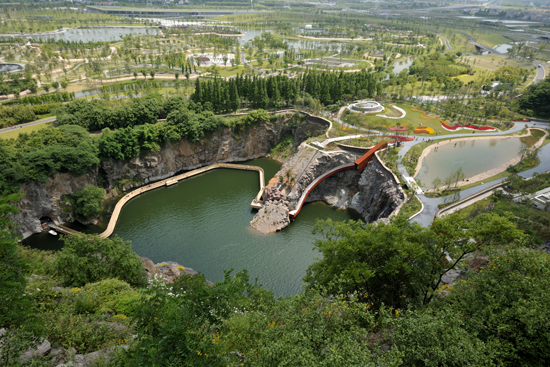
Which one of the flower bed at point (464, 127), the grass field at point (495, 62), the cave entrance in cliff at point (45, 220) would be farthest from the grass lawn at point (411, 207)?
the grass field at point (495, 62)

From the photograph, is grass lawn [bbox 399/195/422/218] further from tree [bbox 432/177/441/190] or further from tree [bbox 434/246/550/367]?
tree [bbox 434/246/550/367]

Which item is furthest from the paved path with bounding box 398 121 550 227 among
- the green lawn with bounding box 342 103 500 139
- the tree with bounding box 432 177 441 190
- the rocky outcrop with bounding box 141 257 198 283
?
the rocky outcrop with bounding box 141 257 198 283

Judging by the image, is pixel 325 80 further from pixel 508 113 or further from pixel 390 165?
pixel 508 113

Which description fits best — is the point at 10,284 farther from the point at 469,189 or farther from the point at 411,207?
the point at 469,189

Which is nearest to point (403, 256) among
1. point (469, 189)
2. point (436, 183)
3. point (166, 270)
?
point (166, 270)

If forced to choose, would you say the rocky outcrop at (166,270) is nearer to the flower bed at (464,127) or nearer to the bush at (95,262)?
the bush at (95,262)
